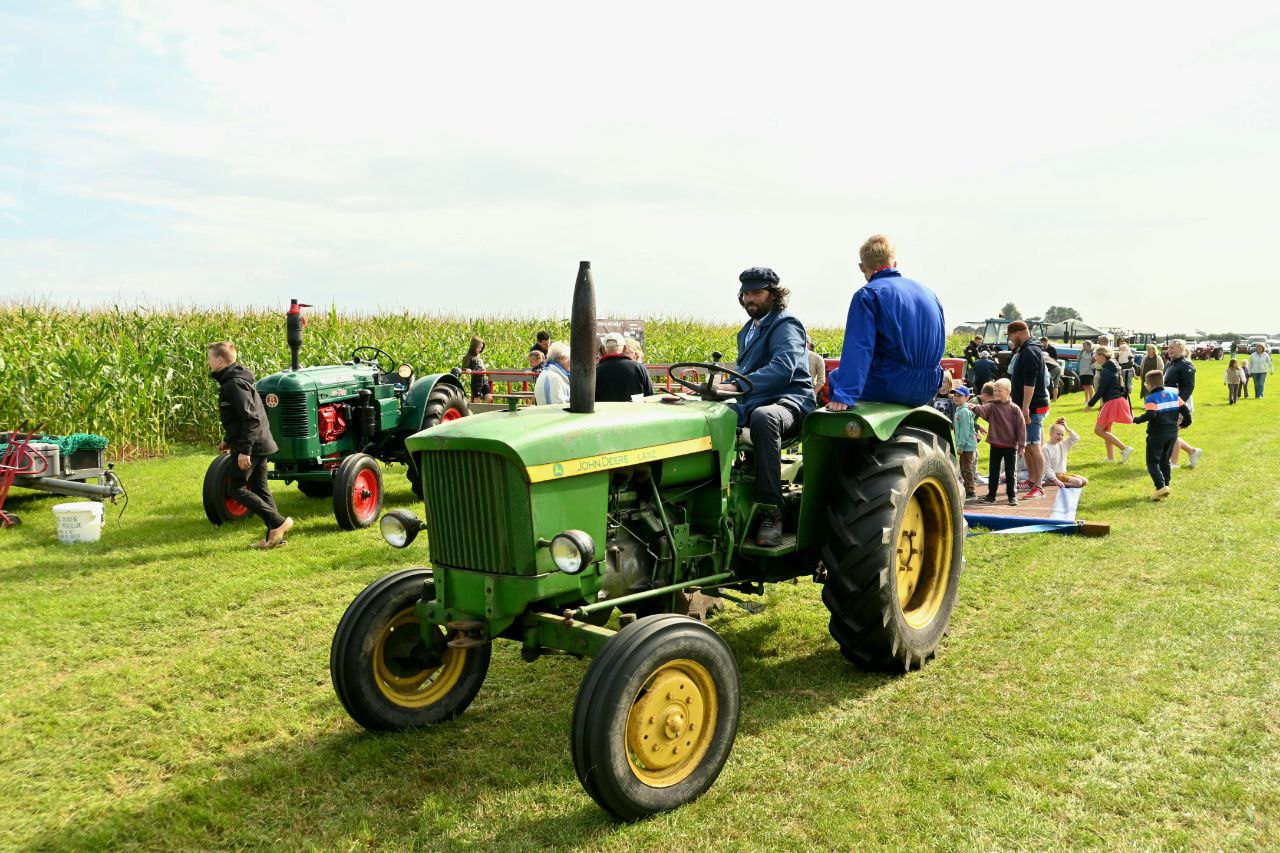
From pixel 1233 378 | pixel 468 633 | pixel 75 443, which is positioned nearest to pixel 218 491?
pixel 75 443

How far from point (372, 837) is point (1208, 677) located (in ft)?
12.8

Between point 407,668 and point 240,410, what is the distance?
14.1 ft

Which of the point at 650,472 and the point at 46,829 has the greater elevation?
the point at 650,472

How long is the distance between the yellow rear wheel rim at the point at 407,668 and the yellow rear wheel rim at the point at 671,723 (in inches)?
43.6

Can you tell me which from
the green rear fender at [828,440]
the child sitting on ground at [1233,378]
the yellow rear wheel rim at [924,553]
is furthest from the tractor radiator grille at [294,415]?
the child sitting on ground at [1233,378]

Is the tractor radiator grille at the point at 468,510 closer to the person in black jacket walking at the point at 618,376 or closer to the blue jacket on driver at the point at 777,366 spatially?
the blue jacket on driver at the point at 777,366

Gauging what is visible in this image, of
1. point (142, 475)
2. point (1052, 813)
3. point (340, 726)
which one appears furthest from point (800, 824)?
point (142, 475)

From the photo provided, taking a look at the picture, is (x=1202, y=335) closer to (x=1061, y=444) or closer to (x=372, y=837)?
(x=1061, y=444)

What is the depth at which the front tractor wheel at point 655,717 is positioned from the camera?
125 inches

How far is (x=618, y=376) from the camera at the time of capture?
673cm

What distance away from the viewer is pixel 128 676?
4.89 metres

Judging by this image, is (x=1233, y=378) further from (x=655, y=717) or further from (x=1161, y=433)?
(x=655, y=717)

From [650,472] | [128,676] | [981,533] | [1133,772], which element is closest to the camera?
[1133,772]

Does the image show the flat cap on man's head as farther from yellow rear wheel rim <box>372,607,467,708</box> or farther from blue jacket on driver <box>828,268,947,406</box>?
yellow rear wheel rim <box>372,607,467,708</box>
